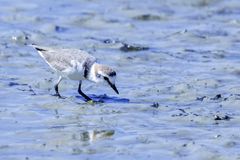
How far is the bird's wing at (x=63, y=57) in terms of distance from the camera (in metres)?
13.2

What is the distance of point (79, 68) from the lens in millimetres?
13094

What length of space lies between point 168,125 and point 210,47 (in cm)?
496

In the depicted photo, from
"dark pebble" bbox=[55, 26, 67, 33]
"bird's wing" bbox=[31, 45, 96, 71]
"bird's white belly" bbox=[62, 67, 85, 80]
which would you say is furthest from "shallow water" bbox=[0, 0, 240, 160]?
"bird's wing" bbox=[31, 45, 96, 71]

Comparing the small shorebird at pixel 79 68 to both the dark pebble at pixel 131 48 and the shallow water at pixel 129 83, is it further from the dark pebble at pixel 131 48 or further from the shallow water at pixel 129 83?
the dark pebble at pixel 131 48

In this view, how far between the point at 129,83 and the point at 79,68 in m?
1.45

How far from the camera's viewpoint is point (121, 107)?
42.0 ft

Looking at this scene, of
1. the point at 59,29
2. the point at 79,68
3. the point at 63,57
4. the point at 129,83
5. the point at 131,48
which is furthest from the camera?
the point at 59,29

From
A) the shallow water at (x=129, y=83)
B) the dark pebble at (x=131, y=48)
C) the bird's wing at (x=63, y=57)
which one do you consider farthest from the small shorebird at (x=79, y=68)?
the dark pebble at (x=131, y=48)

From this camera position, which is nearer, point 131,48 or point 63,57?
point 63,57

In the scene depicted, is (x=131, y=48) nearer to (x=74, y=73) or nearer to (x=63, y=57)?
(x=63, y=57)

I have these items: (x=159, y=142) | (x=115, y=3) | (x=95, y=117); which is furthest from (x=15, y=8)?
(x=159, y=142)

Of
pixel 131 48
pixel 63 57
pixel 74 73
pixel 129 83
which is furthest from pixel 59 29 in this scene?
pixel 74 73

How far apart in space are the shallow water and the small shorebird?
0.34 metres

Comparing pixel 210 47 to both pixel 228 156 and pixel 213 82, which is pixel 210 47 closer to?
pixel 213 82
